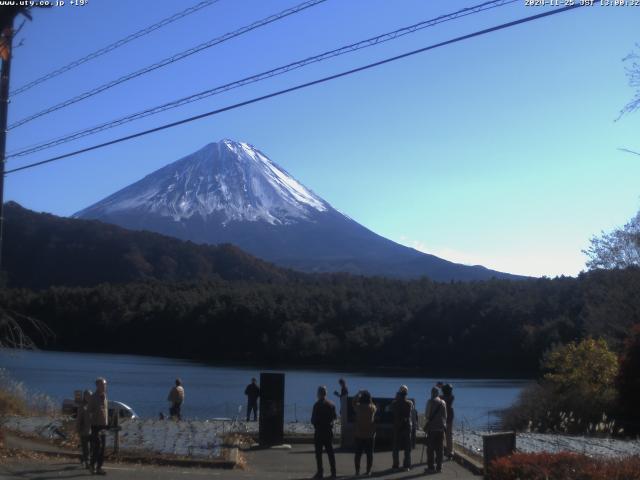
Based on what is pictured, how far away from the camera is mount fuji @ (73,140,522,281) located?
150750 mm

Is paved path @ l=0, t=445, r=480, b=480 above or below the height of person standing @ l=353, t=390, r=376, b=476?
below

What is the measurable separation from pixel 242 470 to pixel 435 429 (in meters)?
3.08

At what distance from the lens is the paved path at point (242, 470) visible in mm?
12742

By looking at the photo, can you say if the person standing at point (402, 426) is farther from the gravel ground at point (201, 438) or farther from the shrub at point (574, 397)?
the shrub at point (574, 397)

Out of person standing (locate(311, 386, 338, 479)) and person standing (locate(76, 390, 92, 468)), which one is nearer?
person standing (locate(76, 390, 92, 468))

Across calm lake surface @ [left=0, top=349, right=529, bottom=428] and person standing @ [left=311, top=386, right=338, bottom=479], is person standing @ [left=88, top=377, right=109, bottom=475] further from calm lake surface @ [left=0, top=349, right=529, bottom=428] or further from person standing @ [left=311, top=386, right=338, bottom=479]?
calm lake surface @ [left=0, top=349, right=529, bottom=428]

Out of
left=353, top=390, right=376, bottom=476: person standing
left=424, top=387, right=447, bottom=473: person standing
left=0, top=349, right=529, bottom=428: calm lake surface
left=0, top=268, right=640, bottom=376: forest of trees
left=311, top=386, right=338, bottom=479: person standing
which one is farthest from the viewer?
left=0, top=268, right=640, bottom=376: forest of trees

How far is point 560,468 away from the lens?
399 inches

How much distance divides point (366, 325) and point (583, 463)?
66696mm

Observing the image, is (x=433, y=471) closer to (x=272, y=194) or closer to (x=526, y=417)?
(x=526, y=417)

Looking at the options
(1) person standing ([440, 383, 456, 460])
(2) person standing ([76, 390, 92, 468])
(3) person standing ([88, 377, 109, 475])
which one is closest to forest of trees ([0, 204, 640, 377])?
(1) person standing ([440, 383, 456, 460])

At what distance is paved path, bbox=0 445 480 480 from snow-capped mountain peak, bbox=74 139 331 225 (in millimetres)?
138114

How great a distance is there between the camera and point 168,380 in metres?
51.1

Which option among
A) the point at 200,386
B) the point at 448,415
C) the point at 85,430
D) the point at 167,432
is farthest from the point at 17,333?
the point at 200,386
